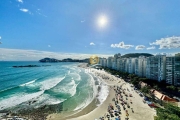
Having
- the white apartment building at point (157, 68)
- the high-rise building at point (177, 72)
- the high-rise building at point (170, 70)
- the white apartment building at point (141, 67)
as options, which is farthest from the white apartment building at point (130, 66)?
the high-rise building at point (177, 72)

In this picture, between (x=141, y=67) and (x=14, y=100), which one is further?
(x=141, y=67)

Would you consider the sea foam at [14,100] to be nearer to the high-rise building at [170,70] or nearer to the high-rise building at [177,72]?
the high-rise building at [170,70]

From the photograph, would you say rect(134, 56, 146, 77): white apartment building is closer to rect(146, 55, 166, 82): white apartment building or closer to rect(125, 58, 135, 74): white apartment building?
rect(125, 58, 135, 74): white apartment building

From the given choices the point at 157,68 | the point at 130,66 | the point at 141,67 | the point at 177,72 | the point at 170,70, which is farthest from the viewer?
the point at 130,66

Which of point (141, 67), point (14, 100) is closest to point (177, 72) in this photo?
point (141, 67)

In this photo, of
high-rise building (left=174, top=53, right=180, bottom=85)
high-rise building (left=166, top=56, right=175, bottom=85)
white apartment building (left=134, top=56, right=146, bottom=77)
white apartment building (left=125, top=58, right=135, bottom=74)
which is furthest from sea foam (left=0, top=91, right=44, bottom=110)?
white apartment building (left=125, top=58, right=135, bottom=74)

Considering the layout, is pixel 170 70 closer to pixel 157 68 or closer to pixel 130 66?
pixel 157 68

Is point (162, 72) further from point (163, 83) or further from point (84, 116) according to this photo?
point (84, 116)

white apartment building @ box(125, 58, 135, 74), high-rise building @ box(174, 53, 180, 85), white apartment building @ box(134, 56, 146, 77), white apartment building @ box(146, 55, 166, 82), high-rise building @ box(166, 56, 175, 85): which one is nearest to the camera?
high-rise building @ box(174, 53, 180, 85)
